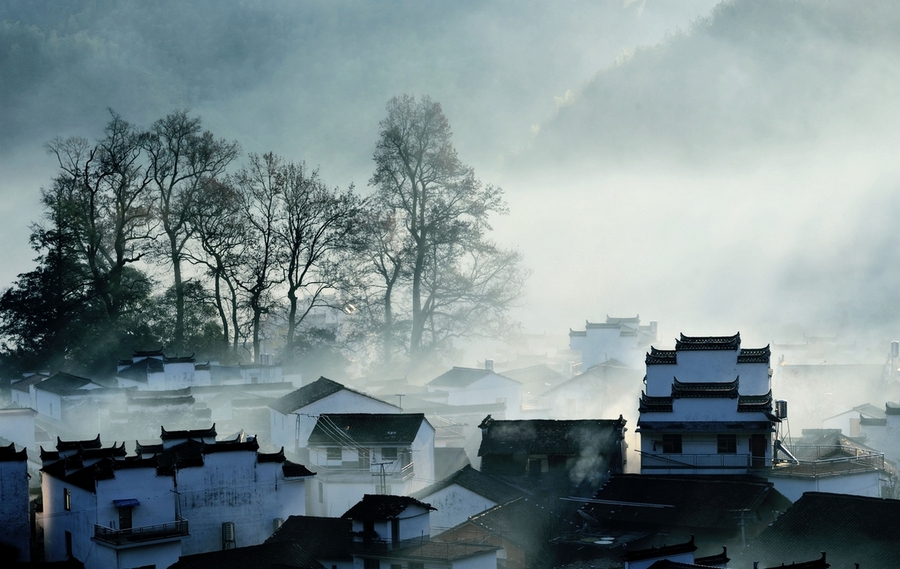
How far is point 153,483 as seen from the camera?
29328 mm

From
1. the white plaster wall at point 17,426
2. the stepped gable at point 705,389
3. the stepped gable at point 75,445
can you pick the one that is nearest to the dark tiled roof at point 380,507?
the stepped gable at point 75,445

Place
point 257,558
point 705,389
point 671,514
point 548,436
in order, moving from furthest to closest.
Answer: point 548,436
point 705,389
point 671,514
point 257,558

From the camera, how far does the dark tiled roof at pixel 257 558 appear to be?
86.8 ft

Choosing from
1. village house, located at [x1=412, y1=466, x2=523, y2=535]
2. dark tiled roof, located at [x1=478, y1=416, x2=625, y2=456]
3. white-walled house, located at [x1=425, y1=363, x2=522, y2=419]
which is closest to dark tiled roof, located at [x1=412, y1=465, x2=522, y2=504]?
village house, located at [x1=412, y1=466, x2=523, y2=535]

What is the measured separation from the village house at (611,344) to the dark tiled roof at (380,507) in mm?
34275

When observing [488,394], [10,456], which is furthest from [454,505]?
[488,394]

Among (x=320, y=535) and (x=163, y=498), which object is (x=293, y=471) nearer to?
(x=320, y=535)

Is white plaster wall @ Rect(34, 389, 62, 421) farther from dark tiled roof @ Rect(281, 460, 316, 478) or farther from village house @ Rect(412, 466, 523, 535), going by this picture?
village house @ Rect(412, 466, 523, 535)

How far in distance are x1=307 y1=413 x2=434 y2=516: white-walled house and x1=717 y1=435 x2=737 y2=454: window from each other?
31.6 ft

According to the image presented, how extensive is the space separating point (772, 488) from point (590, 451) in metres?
6.60

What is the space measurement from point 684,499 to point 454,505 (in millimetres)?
6820

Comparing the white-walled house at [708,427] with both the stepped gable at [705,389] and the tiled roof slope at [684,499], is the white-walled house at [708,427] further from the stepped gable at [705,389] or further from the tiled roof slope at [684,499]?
the tiled roof slope at [684,499]

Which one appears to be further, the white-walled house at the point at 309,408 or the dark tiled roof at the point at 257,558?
the white-walled house at the point at 309,408

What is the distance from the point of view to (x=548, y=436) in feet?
124
